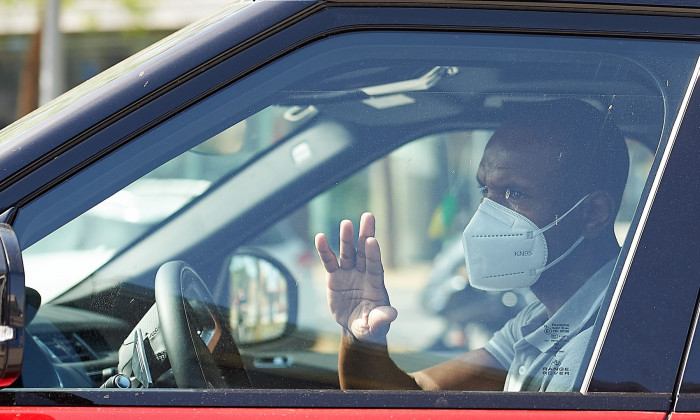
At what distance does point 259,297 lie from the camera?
169cm

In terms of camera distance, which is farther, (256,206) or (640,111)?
(256,206)

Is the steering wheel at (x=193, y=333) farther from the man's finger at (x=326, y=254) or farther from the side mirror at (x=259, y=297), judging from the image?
the man's finger at (x=326, y=254)

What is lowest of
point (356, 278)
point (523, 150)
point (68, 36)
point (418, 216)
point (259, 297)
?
point (259, 297)

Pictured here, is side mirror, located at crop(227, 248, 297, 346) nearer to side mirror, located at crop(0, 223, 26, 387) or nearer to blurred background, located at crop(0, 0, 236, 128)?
side mirror, located at crop(0, 223, 26, 387)

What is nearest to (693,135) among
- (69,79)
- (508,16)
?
(508,16)

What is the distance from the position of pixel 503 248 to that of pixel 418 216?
16 cm

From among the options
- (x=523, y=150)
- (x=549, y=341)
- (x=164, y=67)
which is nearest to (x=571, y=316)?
(x=549, y=341)

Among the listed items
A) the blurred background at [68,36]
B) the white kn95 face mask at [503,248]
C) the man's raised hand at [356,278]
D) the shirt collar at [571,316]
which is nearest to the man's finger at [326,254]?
the man's raised hand at [356,278]

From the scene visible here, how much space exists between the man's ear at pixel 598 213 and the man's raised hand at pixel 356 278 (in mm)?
368

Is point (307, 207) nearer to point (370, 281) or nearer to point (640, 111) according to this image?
point (370, 281)

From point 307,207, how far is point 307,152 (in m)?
0.67

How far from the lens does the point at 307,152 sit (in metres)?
2.13

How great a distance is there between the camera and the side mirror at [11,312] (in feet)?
3.59

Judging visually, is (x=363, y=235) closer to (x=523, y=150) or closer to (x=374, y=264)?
(x=374, y=264)
